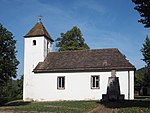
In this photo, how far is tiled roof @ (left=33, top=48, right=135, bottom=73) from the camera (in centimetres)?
3133

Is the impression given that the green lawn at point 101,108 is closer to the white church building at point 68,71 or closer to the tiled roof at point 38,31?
the white church building at point 68,71

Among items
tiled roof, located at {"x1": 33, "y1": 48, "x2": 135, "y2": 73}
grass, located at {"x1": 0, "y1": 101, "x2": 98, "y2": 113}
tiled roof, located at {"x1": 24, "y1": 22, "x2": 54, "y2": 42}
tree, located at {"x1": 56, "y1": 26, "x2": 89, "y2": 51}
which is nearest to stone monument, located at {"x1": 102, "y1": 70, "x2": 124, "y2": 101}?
grass, located at {"x1": 0, "y1": 101, "x2": 98, "y2": 113}

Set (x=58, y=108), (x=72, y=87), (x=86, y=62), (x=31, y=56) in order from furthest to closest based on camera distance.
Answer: (x=31, y=56) → (x=86, y=62) → (x=72, y=87) → (x=58, y=108)

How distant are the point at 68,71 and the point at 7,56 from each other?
36.9 feet

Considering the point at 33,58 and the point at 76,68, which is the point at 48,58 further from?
the point at 76,68

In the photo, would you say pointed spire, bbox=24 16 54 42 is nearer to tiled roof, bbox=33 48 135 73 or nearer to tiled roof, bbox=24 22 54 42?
tiled roof, bbox=24 22 54 42

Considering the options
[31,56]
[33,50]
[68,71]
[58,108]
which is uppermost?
[33,50]

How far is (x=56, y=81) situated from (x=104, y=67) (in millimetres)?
6426

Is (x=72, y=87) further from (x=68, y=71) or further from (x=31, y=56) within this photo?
(x=31, y=56)

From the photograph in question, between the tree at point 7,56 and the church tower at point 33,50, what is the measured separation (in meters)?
12.0

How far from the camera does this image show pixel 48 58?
3622 centimetres

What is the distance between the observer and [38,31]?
3691cm

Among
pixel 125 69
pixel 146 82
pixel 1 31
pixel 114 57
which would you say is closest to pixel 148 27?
pixel 1 31

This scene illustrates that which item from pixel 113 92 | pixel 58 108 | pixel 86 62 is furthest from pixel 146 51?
pixel 58 108
